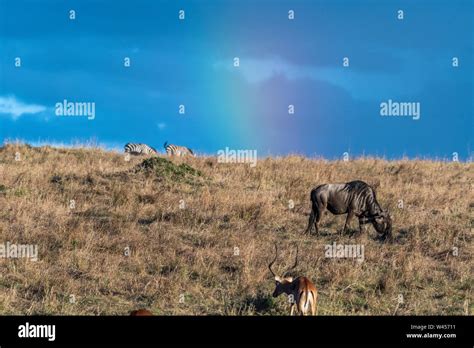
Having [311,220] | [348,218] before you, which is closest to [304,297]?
[311,220]

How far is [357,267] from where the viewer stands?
46.0 feet

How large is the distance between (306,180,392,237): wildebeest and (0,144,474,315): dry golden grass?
0.55 metres

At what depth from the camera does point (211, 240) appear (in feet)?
51.8

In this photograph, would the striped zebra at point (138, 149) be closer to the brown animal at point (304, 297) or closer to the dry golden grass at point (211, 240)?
the dry golden grass at point (211, 240)

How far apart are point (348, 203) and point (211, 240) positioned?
3.88m

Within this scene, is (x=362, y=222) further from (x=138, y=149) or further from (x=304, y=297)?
(x=138, y=149)

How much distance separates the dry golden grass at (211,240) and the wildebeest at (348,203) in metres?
0.55

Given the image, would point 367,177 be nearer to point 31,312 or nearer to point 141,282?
point 141,282

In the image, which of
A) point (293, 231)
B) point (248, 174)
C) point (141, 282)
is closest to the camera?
point (141, 282)

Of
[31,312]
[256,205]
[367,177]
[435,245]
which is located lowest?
[31,312]

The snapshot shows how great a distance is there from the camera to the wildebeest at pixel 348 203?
1725cm

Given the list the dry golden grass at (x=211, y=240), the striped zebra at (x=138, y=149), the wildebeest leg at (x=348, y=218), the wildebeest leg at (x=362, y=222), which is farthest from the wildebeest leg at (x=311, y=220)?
the striped zebra at (x=138, y=149)

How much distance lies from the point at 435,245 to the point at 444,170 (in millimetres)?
10385
